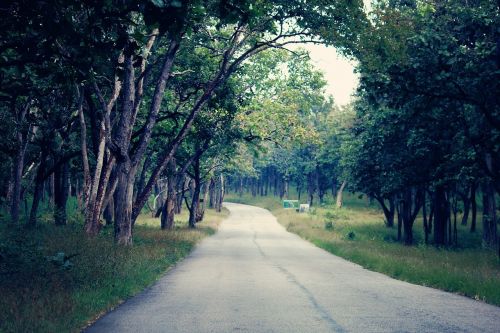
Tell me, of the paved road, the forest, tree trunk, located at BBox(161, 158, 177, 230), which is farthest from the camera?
tree trunk, located at BBox(161, 158, 177, 230)

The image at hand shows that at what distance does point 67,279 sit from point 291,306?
449 cm

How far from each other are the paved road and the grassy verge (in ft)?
1.32

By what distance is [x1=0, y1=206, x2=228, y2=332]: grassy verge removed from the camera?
7660 millimetres

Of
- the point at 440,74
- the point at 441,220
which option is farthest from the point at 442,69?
the point at 441,220

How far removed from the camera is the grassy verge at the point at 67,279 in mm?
7660

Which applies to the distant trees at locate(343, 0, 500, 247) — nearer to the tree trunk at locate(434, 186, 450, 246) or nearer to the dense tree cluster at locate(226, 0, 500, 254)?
the dense tree cluster at locate(226, 0, 500, 254)

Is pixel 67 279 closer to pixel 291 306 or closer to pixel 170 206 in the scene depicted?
pixel 291 306

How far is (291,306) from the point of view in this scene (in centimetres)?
975

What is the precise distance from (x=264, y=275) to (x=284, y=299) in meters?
4.48

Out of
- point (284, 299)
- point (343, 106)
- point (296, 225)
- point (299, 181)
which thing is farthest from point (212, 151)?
point (299, 181)

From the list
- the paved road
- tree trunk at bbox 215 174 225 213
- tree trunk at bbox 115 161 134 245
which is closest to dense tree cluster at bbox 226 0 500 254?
the paved road

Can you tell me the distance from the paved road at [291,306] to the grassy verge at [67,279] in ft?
1.32

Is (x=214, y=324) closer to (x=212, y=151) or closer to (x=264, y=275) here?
(x=264, y=275)

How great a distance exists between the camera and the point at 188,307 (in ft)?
31.4
